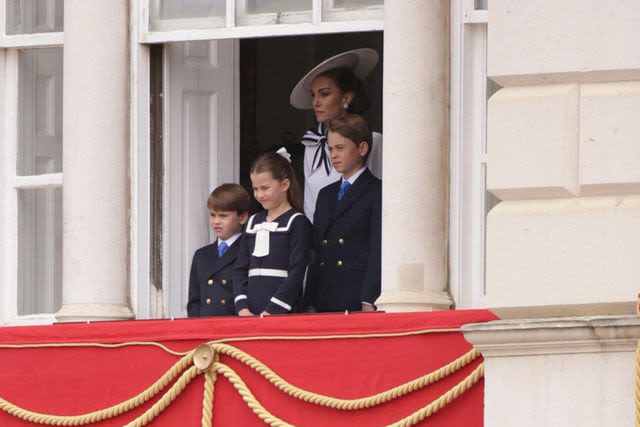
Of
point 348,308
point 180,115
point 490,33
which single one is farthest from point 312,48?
point 490,33

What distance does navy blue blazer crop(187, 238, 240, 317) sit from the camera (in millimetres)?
14250

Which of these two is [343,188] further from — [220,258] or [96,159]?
[96,159]

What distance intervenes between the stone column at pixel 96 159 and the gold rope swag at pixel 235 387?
3.10ft

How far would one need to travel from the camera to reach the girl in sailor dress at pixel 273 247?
45.3ft

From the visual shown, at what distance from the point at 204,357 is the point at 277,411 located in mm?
513

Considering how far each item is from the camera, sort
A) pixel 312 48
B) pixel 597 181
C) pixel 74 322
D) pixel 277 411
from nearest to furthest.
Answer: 1. pixel 597 181
2. pixel 277 411
3. pixel 74 322
4. pixel 312 48

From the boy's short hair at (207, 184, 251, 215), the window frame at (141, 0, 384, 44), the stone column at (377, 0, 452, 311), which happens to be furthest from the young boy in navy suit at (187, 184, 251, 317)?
the stone column at (377, 0, 452, 311)

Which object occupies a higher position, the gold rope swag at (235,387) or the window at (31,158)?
the window at (31,158)

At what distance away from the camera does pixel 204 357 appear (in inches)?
520

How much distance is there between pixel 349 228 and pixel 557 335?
275 cm

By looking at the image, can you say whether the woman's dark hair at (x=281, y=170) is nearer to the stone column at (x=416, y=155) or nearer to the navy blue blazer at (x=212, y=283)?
the navy blue blazer at (x=212, y=283)

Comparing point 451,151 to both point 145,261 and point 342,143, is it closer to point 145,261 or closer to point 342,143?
point 342,143

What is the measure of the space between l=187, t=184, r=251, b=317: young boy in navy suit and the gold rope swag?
0.99m

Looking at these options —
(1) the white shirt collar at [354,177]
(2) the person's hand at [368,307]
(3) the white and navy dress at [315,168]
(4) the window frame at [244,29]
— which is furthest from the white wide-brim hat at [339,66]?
(2) the person's hand at [368,307]
